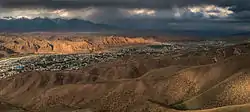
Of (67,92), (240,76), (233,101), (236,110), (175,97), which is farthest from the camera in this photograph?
(67,92)

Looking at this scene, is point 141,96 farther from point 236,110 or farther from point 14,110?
point 236,110

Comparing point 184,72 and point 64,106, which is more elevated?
point 184,72

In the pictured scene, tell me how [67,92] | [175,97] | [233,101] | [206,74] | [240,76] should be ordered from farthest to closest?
[67,92] → [206,74] → [175,97] → [240,76] → [233,101]

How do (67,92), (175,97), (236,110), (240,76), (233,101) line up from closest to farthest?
1. (236,110)
2. (233,101)
3. (240,76)
4. (175,97)
5. (67,92)

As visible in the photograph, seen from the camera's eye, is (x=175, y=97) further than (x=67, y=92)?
No

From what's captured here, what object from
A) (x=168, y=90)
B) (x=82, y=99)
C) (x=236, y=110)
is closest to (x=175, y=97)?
(x=168, y=90)

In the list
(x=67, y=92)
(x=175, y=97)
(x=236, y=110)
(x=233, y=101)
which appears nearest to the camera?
(x=236, y=110)

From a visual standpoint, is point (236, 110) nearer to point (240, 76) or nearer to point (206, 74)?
point (240, 76)

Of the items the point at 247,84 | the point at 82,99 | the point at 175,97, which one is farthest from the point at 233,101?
the point at 82,99

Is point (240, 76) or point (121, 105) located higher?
point (240, 76)
